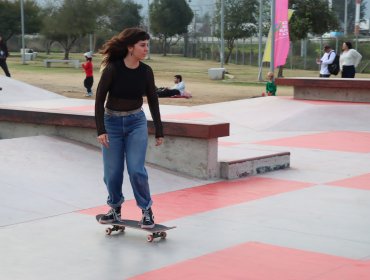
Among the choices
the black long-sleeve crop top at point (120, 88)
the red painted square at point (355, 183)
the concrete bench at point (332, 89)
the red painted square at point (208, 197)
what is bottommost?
the red painted square at point (355, 183)

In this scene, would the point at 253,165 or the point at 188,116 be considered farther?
the point at 188,116

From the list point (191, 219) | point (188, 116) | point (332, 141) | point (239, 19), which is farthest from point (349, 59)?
point (239, 19)

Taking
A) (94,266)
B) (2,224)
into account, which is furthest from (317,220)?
(2,224)

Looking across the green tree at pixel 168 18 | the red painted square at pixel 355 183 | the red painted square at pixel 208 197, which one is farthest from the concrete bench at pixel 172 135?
the green tree at pixel 168 18

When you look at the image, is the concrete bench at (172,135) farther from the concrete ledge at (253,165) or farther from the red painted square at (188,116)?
the red painted square at (188,116)

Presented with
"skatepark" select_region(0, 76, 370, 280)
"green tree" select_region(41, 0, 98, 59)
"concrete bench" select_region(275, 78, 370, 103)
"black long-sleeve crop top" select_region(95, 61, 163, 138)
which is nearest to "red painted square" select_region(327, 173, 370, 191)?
"skatepark" select_region(0, 76, 370, 280)

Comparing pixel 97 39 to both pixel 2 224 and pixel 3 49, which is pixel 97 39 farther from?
pixel 2 224

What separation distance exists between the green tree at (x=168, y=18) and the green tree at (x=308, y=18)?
3560 cm

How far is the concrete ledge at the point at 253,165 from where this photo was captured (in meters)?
9.89

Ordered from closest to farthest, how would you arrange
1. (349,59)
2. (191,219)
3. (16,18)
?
(191,219) < (349,59) < (16,18)

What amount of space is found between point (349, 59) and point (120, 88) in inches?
606

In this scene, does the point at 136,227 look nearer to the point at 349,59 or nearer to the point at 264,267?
the point at 264,267

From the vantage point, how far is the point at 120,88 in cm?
661

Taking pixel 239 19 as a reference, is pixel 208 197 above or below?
below
